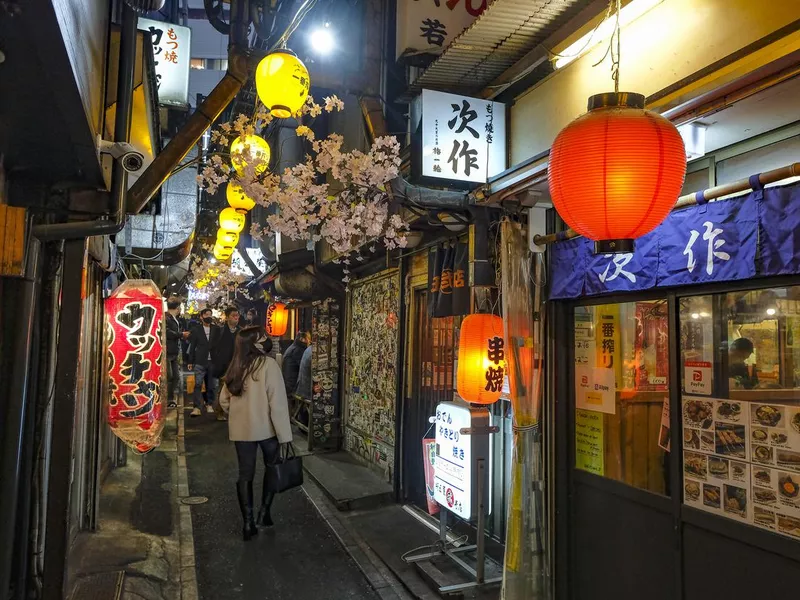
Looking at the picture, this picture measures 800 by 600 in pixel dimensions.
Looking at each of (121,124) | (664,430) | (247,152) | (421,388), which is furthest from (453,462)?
(247,152)

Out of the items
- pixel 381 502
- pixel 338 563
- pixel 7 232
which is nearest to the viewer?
pixel 7 232

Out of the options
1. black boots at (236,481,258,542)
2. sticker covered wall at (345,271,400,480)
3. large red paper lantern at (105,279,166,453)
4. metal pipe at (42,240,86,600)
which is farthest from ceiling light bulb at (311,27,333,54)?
black boots at (236,481,258,542)

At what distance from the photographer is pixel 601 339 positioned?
6.87 metres

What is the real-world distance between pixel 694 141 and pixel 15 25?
5248 mm

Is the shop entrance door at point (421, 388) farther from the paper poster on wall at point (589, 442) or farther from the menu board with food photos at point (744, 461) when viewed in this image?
the menu board with food photos at point (744, 461)

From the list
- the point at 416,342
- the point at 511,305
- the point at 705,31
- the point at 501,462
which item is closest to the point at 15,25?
the point at 705,31

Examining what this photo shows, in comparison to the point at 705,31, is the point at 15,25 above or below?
below

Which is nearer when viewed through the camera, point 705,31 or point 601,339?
point 705,31

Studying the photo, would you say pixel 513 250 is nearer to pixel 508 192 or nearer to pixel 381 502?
pixel 508 192

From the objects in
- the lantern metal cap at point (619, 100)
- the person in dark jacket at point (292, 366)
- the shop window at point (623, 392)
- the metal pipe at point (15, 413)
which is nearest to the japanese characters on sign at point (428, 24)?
the shop window at point (623, 392)

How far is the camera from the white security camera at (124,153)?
504 centimetres

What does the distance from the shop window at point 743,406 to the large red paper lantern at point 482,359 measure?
7.86ft

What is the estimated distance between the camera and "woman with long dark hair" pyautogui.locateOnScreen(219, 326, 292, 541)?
9477 mm

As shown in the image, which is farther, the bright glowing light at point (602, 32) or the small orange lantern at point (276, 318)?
the small orange lantern at point (276, 318)
